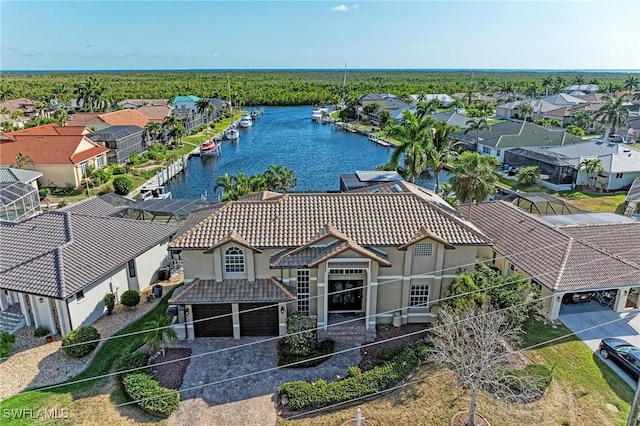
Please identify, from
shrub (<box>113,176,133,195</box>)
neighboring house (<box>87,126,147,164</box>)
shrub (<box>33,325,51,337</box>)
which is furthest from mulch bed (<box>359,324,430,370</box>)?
neighboring house (<box>87,126,147,164</box>)

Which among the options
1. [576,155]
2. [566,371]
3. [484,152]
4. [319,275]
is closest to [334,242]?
[319,275]

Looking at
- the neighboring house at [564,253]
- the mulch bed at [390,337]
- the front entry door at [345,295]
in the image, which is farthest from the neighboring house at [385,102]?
the mulch bed at [390,337]

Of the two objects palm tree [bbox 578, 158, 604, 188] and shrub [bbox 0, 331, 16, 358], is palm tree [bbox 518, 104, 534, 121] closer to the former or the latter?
palm tree [bbox 578, 158, 604, 188]

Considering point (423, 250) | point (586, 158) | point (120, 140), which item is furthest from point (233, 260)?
point (586, 158)

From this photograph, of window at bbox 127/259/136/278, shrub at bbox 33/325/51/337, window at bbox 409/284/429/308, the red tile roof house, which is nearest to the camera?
shrub at bbox 33/325/51/337

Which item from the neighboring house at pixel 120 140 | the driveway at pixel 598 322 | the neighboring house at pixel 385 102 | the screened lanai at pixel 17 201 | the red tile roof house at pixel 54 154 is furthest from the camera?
the neighboring house at pixel 385 102

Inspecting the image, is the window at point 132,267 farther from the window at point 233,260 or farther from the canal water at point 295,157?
the canal water at point 295,157

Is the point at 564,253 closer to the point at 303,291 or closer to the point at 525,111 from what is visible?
the point at 303,291
